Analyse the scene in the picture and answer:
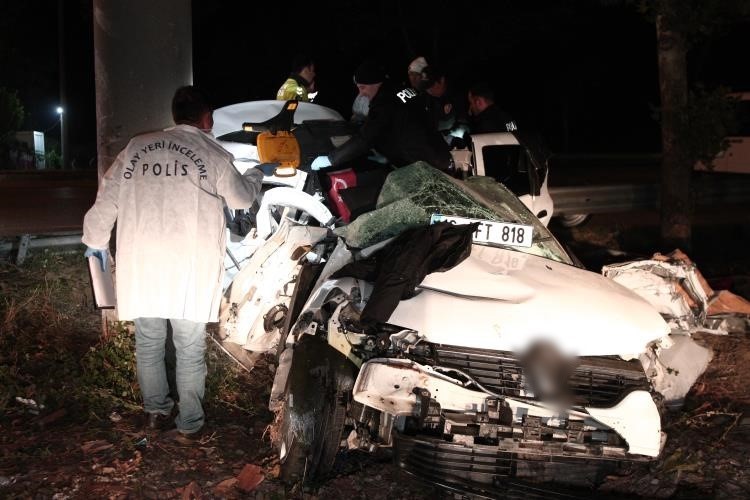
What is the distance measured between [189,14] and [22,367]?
2.66 metres

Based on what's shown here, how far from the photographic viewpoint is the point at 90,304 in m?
6.46

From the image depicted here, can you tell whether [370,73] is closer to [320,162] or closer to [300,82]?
[320,162]

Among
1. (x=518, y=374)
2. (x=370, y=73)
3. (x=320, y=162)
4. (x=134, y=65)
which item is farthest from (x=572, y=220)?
(x=518, y=374)

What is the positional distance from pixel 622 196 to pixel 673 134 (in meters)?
2.44

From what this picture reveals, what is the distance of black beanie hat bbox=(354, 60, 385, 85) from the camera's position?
21.3ft

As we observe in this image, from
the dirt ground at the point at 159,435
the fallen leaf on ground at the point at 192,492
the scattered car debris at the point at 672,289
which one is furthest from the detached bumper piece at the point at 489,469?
the scattered car debris at the point at 672,289

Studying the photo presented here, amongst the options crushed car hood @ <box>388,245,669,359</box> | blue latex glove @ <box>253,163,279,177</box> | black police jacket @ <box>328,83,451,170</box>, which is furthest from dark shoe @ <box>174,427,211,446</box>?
black police jacket @ <box>328,83,451,170</box>

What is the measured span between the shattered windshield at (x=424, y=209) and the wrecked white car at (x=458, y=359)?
14 millimetres

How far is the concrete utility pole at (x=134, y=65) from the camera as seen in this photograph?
5.18 metres

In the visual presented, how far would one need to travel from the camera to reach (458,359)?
376 centimetres

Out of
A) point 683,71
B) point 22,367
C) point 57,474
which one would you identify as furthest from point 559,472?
point 683,71

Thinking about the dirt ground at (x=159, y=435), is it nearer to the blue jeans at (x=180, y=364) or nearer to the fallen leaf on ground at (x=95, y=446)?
the fallen leaf on ground at (x=95, y=446)

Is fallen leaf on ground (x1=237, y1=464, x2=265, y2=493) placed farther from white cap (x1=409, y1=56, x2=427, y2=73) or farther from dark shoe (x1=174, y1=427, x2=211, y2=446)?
white cap (x1=409, y1=56, x2=427, y2=73)

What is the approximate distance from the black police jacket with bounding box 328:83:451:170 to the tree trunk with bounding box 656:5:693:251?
11.5 feet
